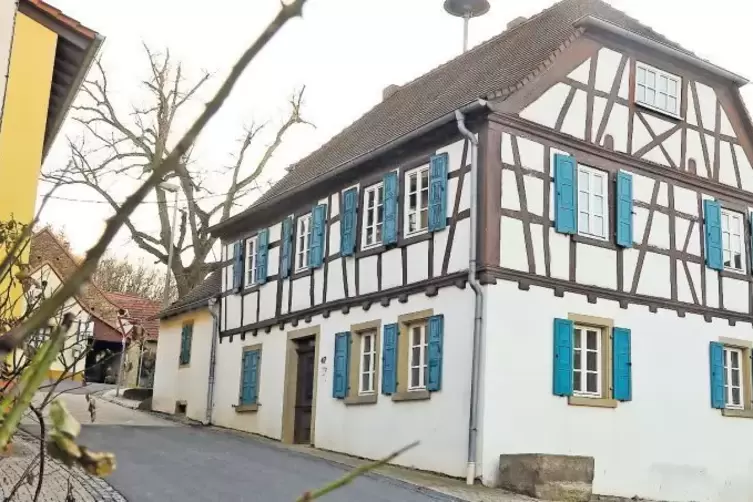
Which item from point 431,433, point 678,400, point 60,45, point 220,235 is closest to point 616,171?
point 678,400

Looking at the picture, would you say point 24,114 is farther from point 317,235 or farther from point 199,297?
point 199,297

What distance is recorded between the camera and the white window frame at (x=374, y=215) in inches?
606

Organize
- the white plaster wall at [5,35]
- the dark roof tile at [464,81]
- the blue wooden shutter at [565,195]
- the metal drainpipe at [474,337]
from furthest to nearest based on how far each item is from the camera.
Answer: the dark roof tile at [464,81], the blue wooden shutter at [565,195], the metal drainpipe at [474,337], the white plaster wall at [5,35]

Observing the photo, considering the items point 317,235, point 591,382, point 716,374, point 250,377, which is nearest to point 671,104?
point 716,374

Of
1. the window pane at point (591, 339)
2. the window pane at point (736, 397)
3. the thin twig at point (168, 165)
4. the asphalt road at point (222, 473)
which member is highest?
the window pane at point (591, 339)

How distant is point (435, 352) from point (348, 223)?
3582 mm

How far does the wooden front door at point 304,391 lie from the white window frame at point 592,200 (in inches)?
224

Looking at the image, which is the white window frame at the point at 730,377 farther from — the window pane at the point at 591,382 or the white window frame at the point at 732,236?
the window pane at the point at 591,382

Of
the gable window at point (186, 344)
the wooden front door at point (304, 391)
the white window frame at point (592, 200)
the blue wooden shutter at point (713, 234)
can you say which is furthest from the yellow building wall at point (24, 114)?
the blue wooden shutter at point (713, 234)

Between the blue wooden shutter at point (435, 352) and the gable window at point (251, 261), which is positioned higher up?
the gable window at point (251, 261)

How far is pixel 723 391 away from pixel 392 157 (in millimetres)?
6562

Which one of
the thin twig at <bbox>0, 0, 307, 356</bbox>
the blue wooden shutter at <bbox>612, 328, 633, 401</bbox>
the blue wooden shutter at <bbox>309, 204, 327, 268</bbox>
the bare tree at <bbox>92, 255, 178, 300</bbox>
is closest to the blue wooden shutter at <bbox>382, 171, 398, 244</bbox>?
the blue wooden shutter at <bbox>309, 204, 327, 268</bbox>

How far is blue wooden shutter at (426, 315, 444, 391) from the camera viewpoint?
13.3 m

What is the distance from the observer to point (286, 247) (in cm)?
1847
